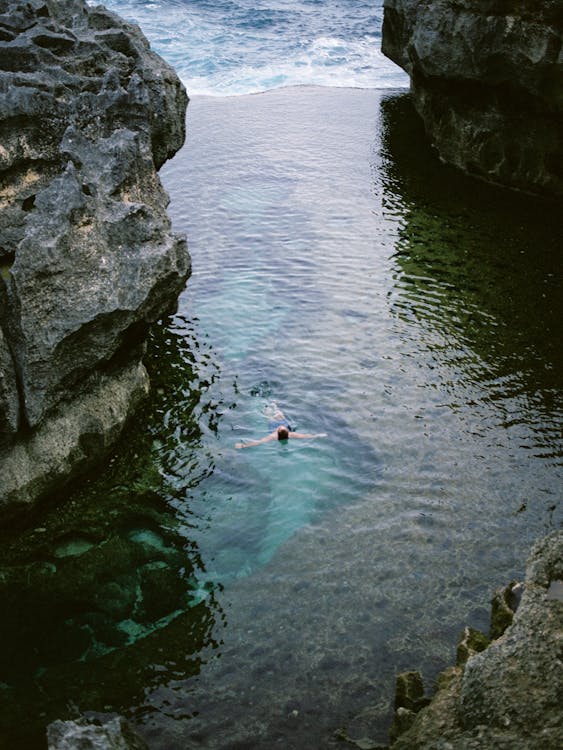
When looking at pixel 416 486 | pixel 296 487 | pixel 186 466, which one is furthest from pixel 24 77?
pixel 416 486

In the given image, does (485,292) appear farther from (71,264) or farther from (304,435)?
(71,264)

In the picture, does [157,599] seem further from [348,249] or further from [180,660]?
[348,249]

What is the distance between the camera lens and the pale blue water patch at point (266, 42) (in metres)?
40.0

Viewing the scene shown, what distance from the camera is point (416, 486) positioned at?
11.4 metres

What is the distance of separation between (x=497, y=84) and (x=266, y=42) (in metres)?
31.0

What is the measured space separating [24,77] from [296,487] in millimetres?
8787

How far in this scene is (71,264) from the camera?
10242mm

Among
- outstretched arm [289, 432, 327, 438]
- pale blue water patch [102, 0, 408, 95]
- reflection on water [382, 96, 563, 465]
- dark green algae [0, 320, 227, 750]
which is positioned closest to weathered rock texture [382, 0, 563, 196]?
reflection on water [382, 96, 563, 465]

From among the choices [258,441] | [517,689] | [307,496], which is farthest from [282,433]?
[517,689]

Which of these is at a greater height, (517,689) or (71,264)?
(71,264)

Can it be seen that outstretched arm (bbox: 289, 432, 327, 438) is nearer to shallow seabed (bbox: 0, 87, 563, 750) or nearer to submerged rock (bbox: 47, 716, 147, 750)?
shallow seabed (bbox: 0, 87, 563, 750)

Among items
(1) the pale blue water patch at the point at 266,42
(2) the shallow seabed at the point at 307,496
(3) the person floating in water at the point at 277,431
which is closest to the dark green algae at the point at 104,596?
(2) the shallow seabed at the point at 307,496

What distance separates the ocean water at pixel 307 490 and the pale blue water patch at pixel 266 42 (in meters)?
20.5

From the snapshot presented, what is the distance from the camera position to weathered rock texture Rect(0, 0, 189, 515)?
9.78m
